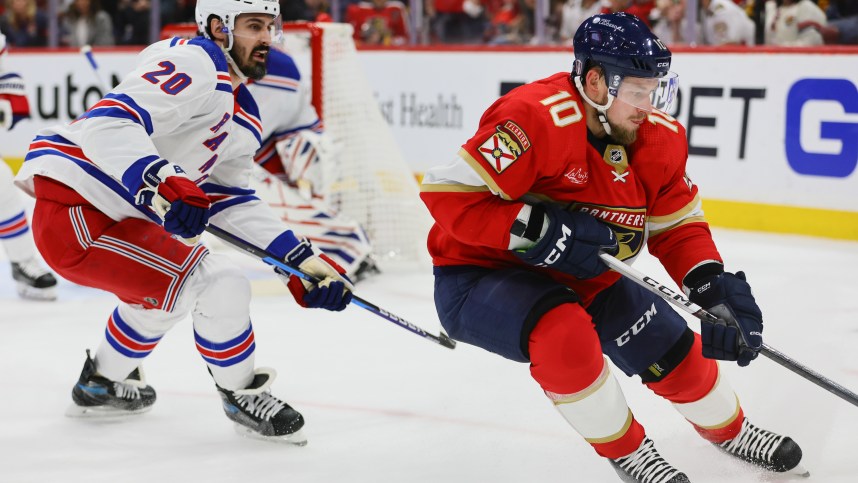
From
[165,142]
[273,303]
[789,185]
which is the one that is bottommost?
[273,303]

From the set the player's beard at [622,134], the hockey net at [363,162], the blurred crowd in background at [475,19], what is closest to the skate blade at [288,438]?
the player's beard at [622,134]

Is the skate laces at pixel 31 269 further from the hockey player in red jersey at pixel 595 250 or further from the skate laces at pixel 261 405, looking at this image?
the hockey player in red jersey at pixel 595 250

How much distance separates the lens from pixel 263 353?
3.36m

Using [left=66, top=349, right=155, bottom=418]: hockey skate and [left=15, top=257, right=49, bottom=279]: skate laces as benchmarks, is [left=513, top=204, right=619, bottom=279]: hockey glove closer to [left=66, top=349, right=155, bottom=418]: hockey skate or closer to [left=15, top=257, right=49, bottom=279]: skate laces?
[left=66, top=349, right=155, bottom=418]: hockey skate

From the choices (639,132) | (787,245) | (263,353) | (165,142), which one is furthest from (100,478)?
(787,245)

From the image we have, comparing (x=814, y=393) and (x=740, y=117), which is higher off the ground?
(x=740, y=117)

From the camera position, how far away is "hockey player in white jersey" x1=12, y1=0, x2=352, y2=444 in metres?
2.25

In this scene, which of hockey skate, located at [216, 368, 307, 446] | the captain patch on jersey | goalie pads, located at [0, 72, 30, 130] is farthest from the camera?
goalie pads, located at [0, 72, 30, 130]

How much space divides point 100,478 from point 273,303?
1.74m

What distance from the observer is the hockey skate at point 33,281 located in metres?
4.12

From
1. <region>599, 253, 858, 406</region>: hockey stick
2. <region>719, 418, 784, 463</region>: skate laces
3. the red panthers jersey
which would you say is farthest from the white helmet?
<region>719, 418, 784, 463</region>: skate laces

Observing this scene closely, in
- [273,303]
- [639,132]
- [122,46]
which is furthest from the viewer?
[122,46]

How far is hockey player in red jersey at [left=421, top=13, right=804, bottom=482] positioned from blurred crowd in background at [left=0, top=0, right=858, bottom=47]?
9.90 feet

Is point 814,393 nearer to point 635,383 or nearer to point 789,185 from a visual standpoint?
point 635,383
